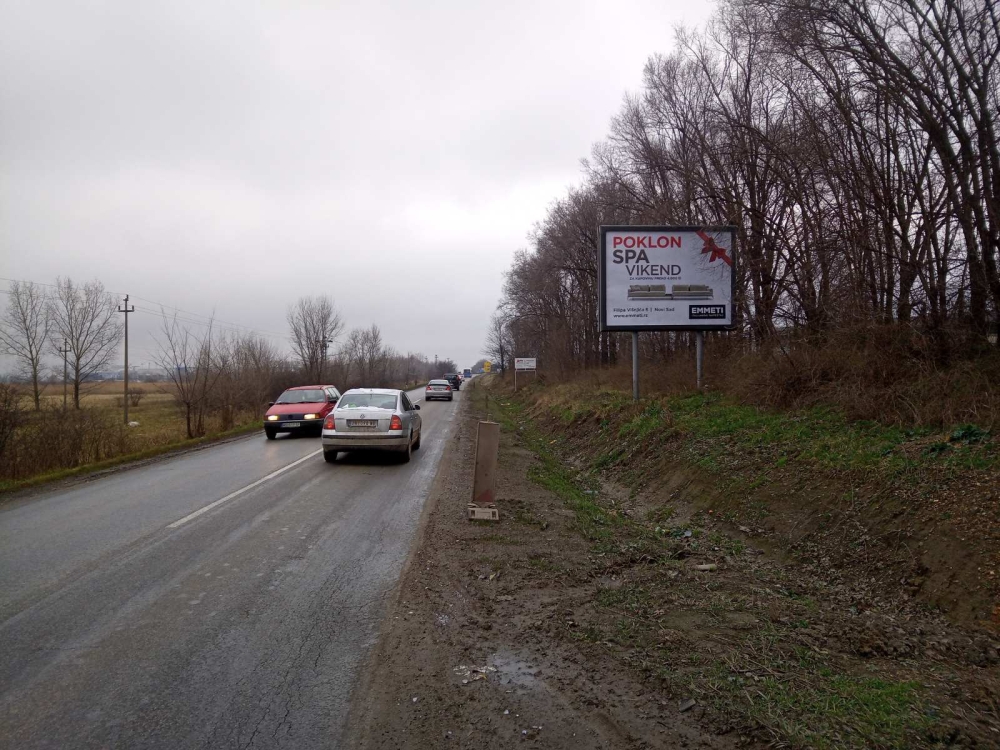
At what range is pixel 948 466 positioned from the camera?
20.9 feet

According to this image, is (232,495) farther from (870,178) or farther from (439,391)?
(439,391)

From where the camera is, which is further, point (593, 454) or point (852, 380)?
point (593, 454)

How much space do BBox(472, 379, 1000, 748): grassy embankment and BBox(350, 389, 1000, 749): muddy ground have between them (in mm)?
22

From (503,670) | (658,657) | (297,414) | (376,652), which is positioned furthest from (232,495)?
(297,414)

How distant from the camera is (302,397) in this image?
21297mm

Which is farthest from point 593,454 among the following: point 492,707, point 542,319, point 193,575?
point 542,319

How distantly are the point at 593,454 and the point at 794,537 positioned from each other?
8.21 m

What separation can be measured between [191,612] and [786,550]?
577cm

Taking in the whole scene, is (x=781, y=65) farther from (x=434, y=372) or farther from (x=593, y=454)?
(x=434, y=372)

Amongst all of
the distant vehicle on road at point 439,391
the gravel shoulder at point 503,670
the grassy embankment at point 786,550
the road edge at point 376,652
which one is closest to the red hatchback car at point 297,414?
the grassy embankment at point 786,550

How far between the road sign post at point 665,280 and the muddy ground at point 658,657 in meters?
10.5

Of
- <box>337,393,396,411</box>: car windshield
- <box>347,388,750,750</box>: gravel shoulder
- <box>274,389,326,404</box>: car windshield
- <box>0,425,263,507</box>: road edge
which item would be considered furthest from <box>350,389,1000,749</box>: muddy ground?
<box>274,389,326,404</box>: car windshield

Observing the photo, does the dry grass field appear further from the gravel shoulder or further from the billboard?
the billboard

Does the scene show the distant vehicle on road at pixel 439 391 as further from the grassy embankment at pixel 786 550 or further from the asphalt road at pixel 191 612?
the asphalt road at pixel 191 612
